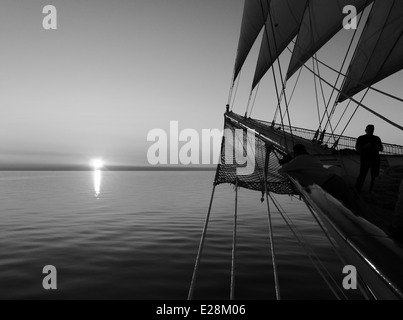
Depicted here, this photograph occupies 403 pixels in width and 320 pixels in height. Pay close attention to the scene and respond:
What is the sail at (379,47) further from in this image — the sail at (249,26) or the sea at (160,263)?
the sea at (160,263)

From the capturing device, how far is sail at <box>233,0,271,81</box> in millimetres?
15984

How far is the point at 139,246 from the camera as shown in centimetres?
1010

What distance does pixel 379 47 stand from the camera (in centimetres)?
1189

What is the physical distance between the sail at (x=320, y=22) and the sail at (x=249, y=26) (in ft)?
11.3

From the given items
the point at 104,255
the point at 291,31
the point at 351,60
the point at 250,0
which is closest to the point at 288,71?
the point at 291,31

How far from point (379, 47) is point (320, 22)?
2.60 meters

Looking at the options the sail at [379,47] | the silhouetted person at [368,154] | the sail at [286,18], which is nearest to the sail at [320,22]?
the sail at [379,47]

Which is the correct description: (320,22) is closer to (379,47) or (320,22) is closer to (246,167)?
(379,47)

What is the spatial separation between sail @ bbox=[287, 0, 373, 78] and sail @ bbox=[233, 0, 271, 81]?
346cm

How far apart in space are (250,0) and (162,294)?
634 inches

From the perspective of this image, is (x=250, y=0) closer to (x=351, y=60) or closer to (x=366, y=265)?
(x=351, y=60)

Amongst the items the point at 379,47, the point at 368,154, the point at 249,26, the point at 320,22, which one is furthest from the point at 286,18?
the point at 368,154

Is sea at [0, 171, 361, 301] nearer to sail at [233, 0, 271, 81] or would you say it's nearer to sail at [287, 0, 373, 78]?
sail at [287, 0, 373, 78]

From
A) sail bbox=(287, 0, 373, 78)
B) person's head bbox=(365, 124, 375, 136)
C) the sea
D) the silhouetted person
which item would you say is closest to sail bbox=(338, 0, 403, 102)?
sail bbox=(287, 0, 373, 78)
